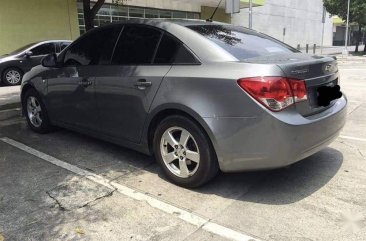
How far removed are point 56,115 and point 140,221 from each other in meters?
2.72

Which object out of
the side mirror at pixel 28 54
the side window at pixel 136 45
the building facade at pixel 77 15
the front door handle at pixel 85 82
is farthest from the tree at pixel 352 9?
the front door handle at pixel 85 82

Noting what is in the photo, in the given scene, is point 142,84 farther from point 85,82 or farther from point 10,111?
point 10,111

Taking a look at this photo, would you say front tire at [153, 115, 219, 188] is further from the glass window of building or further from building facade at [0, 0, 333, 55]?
the glass window of building

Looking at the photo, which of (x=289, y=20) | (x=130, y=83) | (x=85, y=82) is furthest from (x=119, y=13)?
(x=289, y=20)

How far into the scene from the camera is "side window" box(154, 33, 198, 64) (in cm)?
402

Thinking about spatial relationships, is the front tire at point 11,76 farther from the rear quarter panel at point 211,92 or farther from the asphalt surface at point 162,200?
the rear quarter panel at point 211,92

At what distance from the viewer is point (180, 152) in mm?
4051

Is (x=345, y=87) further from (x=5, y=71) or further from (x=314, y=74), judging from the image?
(x=5, y=71)

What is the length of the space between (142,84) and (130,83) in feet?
0.65

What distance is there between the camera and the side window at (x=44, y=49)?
14.1 m

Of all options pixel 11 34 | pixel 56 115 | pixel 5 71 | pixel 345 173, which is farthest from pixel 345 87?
pixel 11 34

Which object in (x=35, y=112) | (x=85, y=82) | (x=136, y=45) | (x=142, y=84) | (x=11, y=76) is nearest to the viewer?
(x=142, y=84)

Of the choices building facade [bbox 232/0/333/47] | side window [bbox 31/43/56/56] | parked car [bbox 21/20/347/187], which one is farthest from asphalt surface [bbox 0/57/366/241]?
building facade [bbox 232/0/333/47]

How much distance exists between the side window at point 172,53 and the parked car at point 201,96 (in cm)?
1
